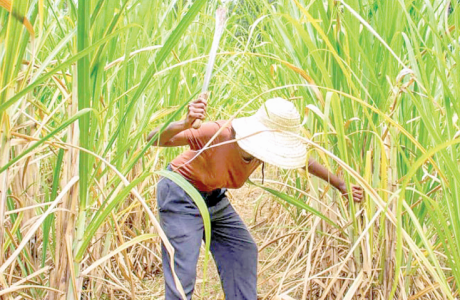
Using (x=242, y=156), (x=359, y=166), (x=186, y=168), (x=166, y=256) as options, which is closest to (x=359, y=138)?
(x=359, y=166)

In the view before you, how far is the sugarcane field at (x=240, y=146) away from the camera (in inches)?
28.5

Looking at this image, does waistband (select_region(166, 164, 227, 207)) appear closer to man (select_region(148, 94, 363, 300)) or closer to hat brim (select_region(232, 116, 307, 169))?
man (select_region(148, 94, 363, 300))

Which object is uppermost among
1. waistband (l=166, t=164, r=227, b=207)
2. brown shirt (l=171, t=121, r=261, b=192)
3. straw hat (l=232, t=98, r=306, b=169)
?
straw hat (l=232, t=98, r=306, b=169)

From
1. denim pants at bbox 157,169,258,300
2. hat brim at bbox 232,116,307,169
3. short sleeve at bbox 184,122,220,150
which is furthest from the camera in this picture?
denim pants at bbox 157,169,258,300

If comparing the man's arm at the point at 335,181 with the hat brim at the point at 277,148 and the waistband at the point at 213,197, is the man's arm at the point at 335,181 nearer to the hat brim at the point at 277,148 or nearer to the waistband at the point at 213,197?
the hat brim at the point at 277,148

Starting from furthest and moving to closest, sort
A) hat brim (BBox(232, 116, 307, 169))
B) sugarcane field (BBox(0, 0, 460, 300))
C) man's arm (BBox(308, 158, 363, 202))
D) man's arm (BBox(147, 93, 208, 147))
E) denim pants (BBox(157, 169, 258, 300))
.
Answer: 1. denim pants (BBox(157, 169, 258, 300))
2. hat brim (BBox(232, 116, 307, 169))
3. man's arm (BBox(308, 158, 363, 202))
4. man's arm (BBox(147, 93, 208, 147))
5. sugarcane field (BBox(0, 0, 460, 300))

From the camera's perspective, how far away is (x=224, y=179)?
153cm

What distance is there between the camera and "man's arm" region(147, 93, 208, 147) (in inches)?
40.5

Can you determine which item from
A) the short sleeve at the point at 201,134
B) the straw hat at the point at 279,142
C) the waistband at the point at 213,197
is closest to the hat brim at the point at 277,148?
the straw hat at the point at 279,142

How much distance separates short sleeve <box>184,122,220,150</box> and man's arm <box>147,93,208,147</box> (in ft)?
0.06

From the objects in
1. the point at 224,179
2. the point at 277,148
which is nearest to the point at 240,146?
the point at 277,148

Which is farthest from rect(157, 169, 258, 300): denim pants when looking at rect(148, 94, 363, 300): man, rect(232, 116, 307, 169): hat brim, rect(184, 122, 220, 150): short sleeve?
rect(232, 116, 307, 169): hat brim

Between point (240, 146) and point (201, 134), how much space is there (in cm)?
17

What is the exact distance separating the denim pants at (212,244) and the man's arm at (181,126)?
0.64 feet
